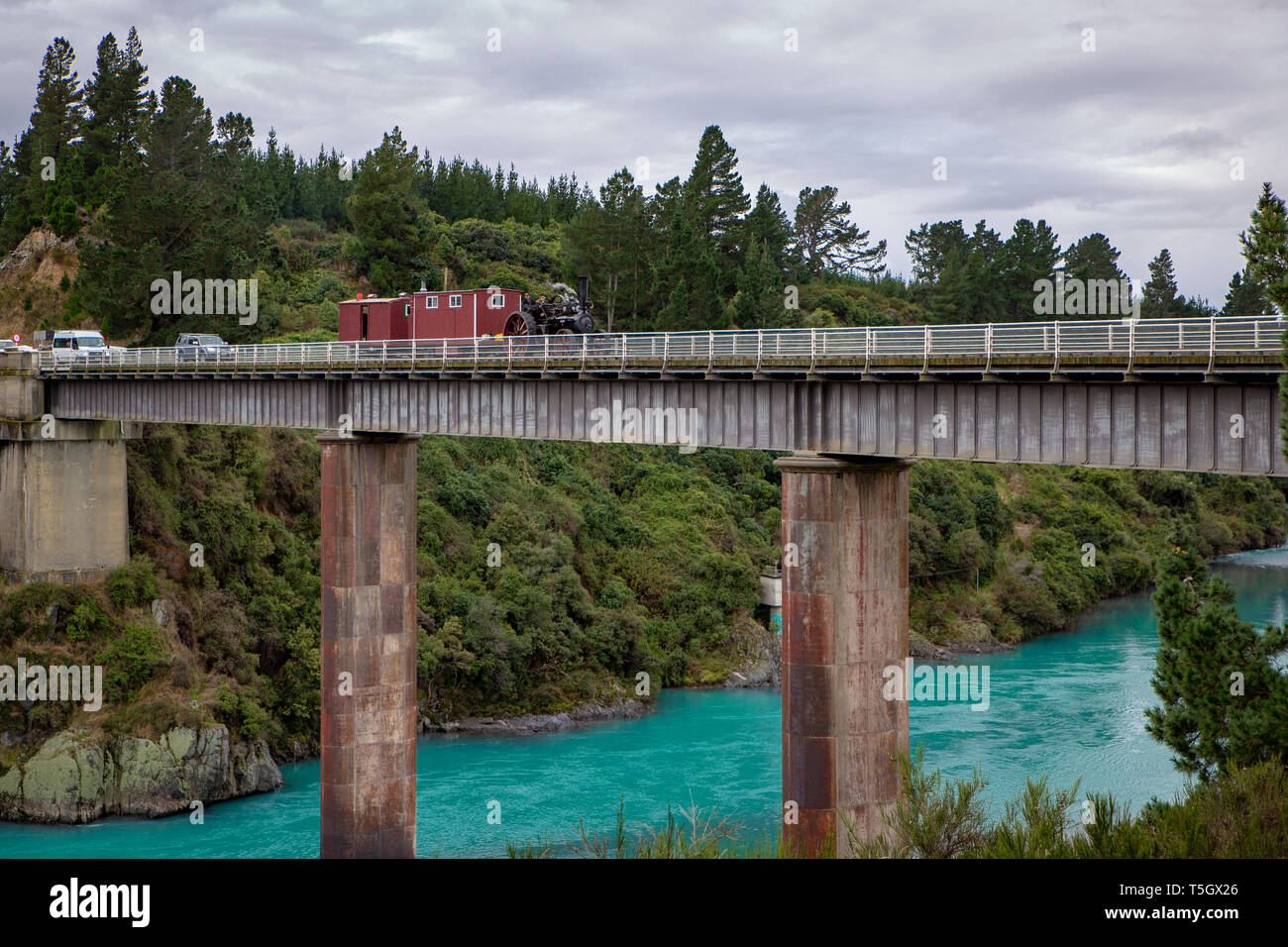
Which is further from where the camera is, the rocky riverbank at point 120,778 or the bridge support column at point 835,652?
the rocky riverbank at point 120,778

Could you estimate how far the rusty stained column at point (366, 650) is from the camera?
35188 mm

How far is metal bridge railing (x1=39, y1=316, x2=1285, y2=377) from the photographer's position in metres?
19.5

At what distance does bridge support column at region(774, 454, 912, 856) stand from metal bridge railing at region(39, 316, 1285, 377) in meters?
2.55

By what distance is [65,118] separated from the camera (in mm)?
89188

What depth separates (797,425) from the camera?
2569 cm

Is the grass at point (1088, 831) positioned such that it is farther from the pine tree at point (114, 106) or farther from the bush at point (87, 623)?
the pine tree at point (114, 106)

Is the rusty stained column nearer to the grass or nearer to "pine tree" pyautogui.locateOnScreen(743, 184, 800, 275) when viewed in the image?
the grass

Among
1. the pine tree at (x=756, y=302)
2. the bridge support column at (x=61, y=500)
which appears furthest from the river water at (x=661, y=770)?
the pine tree at (x=756, y=302)

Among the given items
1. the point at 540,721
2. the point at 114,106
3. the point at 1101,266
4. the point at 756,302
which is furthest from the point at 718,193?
the point at 540,721

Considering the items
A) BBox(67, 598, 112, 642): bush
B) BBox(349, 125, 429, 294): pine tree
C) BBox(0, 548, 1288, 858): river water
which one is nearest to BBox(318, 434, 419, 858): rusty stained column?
BBox(0, 548, 1288, 858): river water

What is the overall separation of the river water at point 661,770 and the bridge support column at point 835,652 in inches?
381

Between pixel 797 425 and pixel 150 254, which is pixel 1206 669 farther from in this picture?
pixel 150 254

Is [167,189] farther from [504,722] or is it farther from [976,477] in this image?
[976,477]

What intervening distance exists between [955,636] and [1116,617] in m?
11.9
